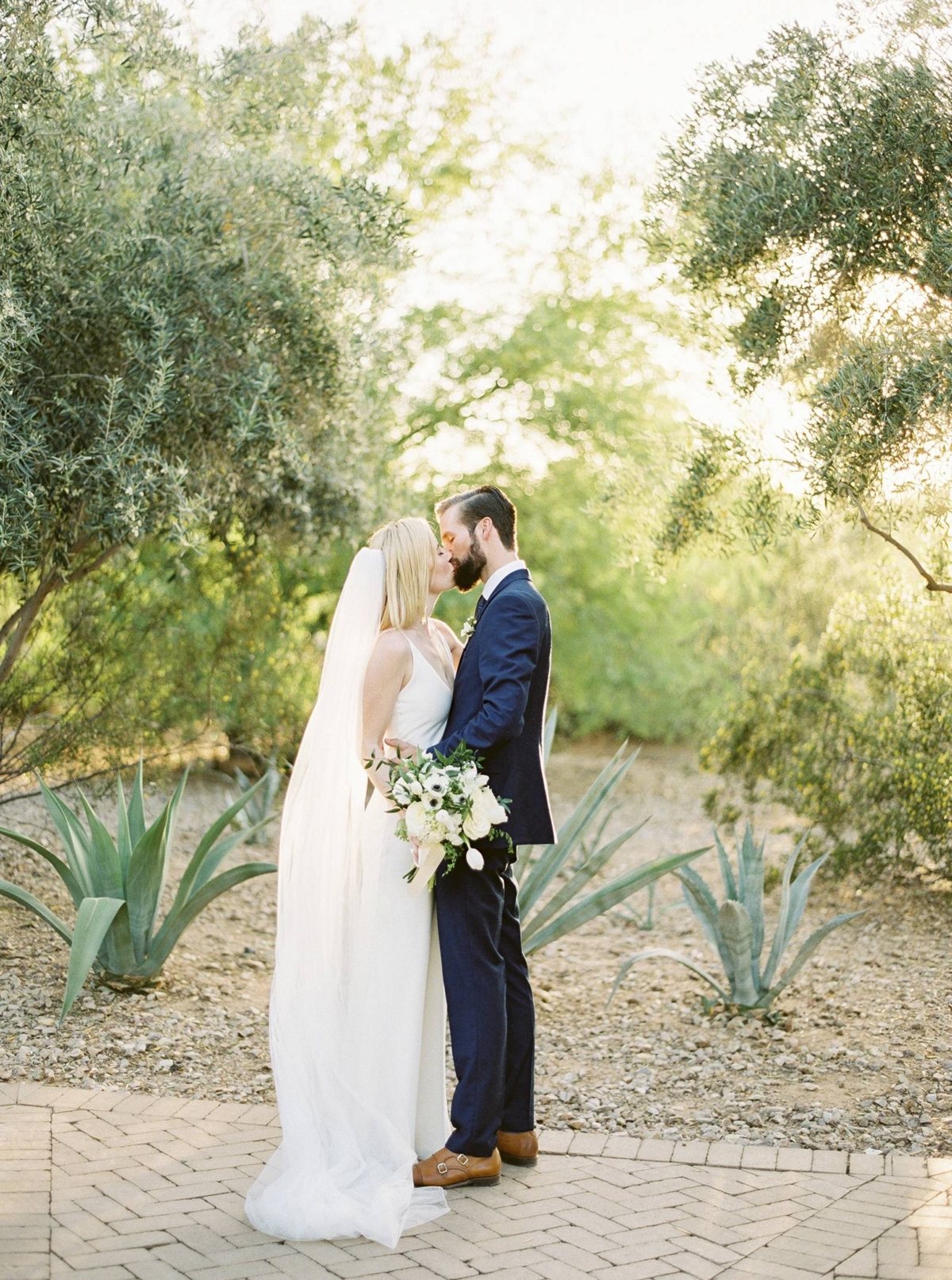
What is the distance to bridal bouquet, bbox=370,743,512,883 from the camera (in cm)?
385

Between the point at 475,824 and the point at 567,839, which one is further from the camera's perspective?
the point at 567,839

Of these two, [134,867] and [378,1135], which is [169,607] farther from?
[378,1135]

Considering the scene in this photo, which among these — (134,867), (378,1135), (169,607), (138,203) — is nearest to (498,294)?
(169,607)

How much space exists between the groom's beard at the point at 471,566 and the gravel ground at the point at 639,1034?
2.18 metres

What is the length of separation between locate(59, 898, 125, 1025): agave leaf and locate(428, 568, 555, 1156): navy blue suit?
1858mm

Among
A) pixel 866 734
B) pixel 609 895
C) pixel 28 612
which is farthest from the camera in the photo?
pixel 866 734

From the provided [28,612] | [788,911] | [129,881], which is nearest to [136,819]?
[129,881]

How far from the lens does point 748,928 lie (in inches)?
231

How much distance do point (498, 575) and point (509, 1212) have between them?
208 cm

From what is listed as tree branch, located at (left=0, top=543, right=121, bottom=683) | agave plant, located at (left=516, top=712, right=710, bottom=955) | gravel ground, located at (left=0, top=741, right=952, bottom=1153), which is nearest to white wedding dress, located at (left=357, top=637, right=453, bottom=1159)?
gravel ground, located at (left=0, top=741, right=952, bottom=1153)

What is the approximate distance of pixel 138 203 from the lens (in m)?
6.59

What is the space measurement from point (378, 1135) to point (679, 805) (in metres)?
12.1

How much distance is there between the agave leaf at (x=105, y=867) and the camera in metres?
5.86

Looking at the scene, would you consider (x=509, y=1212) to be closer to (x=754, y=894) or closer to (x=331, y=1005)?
(x=331, y=1005)
